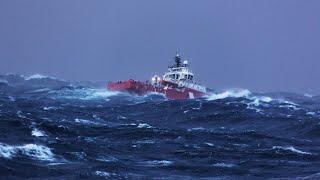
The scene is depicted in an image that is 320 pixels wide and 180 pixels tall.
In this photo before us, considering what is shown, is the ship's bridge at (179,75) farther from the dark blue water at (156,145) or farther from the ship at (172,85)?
the dark blue water at (156,145)

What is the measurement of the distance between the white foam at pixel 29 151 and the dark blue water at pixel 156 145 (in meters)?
0.06

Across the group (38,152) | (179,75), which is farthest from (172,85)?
(38,152)

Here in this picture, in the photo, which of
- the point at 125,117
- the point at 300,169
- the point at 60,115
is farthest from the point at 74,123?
the point at 300,169

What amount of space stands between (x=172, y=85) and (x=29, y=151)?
71.1m

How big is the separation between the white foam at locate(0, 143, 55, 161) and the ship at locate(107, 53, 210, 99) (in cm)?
6375

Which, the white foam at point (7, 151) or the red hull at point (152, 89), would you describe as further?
the red hull at point (152, 89)

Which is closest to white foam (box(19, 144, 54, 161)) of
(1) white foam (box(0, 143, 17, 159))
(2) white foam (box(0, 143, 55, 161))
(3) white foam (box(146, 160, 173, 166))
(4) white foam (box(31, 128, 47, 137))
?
(2) white foam (box(0, 143, 55, 161))

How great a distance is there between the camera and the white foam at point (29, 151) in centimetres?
3519

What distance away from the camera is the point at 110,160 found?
3753cm

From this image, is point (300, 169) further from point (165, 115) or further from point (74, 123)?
point (165, 115)

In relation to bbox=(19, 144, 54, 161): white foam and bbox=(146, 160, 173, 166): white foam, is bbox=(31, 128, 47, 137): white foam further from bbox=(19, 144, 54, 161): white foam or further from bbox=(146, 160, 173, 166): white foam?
bbox=(146, 160, 173, 166): white foam

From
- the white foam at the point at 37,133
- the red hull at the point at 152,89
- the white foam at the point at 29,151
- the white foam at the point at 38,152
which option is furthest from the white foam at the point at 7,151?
the red hull at the point at 152,89

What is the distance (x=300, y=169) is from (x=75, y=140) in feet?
54.1

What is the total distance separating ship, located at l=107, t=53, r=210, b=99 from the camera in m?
102
